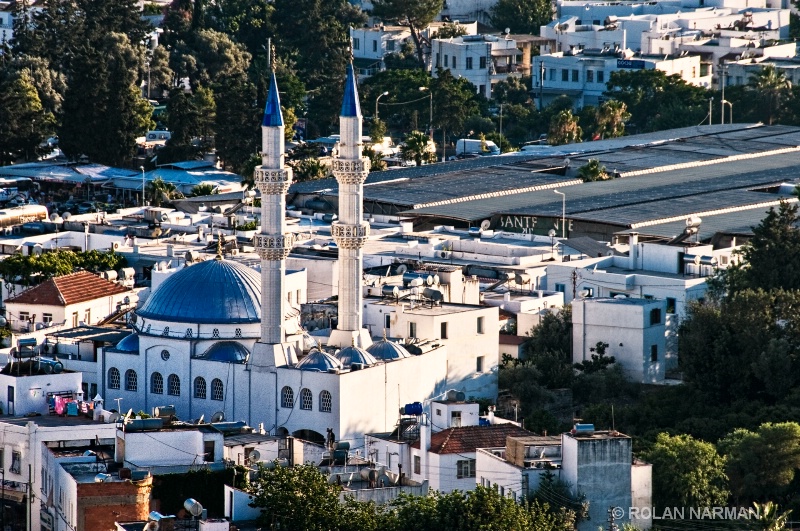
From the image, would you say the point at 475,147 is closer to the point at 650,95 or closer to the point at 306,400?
the point at 650,95

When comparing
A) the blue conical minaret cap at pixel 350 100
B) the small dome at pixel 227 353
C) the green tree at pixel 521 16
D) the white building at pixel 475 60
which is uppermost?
the blue conical minaret cap at pixel 350 100

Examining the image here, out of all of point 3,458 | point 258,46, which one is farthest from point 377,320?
point 258,46

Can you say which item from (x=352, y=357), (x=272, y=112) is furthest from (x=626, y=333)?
(x=272, y=112)

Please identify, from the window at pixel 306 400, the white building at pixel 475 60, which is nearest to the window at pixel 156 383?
the window at pixel 306 400

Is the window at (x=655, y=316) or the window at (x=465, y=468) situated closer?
the window at (x=465, y=468)

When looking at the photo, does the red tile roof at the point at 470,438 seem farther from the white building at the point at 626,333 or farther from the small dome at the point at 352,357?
the white building at the point at 626,333

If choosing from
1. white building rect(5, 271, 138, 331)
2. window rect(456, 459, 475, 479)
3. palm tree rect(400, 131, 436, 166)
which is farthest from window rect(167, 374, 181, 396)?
palm tree rect(400, 131, 436, 166)

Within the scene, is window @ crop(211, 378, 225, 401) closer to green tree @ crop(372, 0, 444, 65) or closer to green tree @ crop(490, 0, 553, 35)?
green tree @ crop(372, 0, 444, 65)
